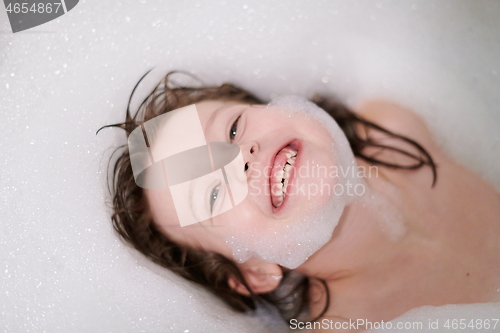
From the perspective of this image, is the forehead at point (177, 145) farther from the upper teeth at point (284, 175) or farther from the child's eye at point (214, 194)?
the upper teeth at point (284, 175)

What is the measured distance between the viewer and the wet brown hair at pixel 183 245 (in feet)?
3.33

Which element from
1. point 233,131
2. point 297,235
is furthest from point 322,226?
point 233,131

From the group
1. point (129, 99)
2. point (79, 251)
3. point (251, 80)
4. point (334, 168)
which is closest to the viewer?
point (334, 168)

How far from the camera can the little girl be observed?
0.89 m

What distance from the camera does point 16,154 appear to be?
1.03m

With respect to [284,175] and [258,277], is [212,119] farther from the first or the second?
[258,277]

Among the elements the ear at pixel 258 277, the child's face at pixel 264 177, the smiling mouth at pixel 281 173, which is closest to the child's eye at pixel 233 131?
the child's face at pixel 264 177

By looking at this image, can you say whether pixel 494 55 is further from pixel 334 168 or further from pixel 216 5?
pixel 216 5

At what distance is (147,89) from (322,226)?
0.61 metres

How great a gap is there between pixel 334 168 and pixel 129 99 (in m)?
0.58

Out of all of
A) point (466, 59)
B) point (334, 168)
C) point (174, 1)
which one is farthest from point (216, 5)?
point (466, 59)

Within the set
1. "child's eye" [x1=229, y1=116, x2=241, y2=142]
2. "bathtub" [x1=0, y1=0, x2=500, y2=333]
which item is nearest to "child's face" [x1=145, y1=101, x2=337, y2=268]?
"child's eye" [x1=229, y1=116, x2=241, y2=142]

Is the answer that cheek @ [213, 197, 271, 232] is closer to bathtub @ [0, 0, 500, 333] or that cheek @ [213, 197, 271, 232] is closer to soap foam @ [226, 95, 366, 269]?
soap foam @ [226, 95, 366, 269]

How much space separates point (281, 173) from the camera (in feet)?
2.97
